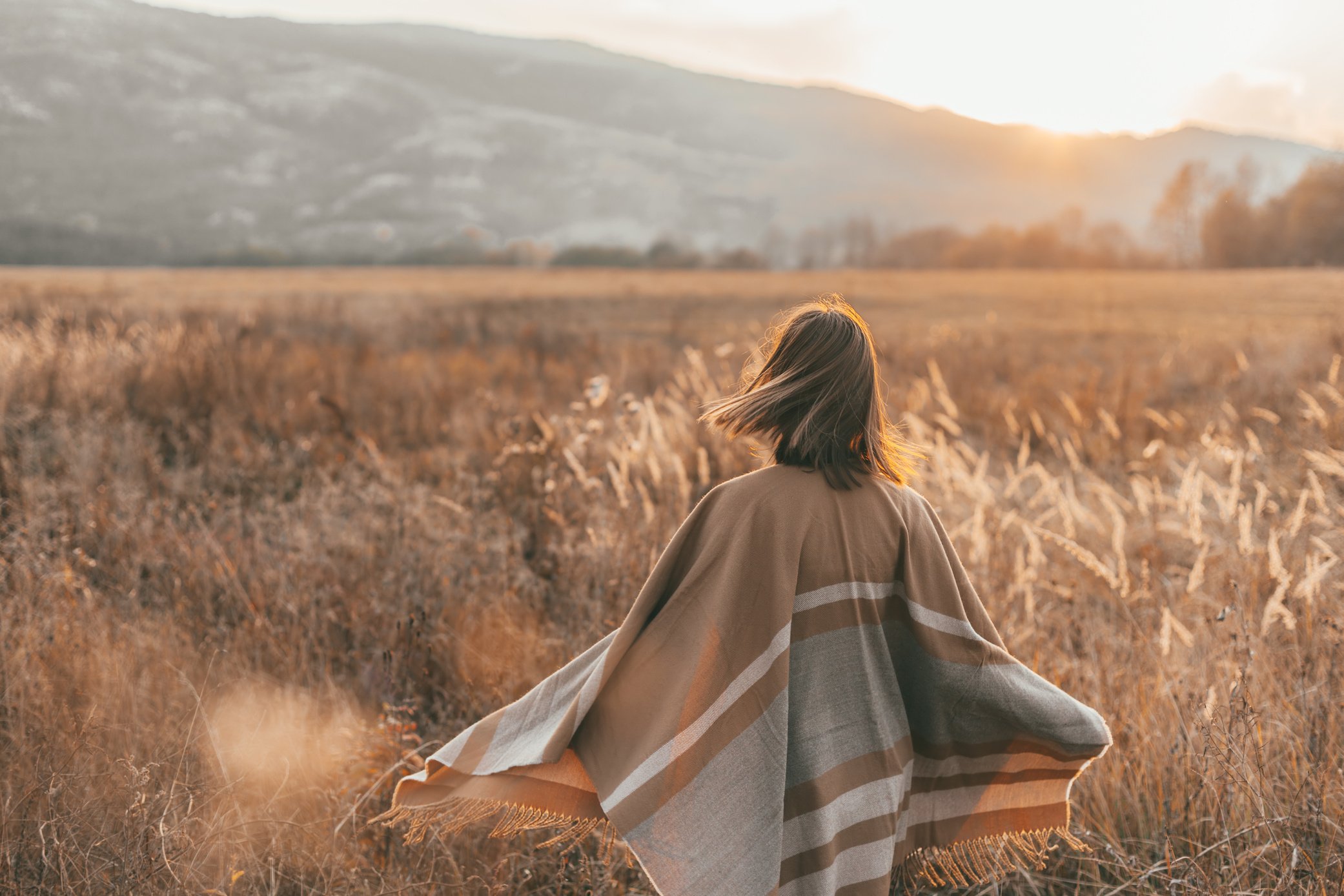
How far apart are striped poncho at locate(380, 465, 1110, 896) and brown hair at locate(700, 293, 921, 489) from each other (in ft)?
0.20

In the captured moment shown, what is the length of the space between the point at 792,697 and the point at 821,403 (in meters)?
0.68

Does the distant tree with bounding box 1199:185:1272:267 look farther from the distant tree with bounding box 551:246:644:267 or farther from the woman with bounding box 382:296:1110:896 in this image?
the woman with bounding box 382:296:1110:896

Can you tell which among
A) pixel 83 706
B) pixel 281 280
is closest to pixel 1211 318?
pixel 83 706

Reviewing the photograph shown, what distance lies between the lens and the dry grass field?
7.57ft

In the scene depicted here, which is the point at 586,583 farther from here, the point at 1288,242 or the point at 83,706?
the point at 1288,242

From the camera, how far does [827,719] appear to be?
1.80 m

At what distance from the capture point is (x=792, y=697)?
5.88ft

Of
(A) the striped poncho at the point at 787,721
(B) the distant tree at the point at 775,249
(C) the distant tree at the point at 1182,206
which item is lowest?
(A) the striped poncho at the point at 787,721

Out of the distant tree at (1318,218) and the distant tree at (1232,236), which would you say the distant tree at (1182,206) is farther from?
the distant tree at (1318,218)

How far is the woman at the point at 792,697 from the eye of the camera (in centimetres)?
170

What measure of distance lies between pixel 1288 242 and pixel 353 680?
5616cm

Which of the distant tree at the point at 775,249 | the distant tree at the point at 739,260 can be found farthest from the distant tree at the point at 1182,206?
the distant tree at the point at 739,260

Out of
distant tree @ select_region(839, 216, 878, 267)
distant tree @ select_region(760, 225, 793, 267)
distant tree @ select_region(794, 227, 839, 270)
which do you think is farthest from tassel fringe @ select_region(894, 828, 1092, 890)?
distant tree @ select_region(839, 216, 878, 267)

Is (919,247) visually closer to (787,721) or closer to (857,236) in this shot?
(857,236)
